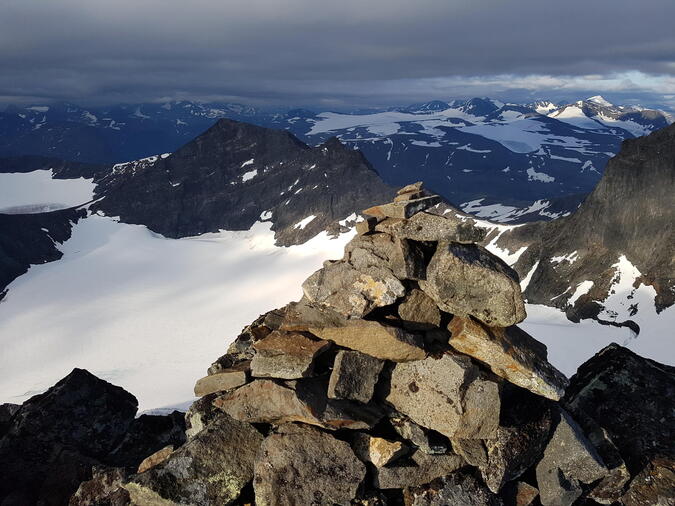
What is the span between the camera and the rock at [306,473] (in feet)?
41.1

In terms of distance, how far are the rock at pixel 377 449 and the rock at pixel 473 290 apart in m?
4.29

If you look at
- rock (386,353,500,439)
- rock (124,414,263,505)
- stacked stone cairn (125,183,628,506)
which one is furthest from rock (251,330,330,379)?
rock (386,353,500,439)

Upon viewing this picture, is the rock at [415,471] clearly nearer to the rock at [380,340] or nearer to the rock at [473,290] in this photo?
the rock at [380,340]

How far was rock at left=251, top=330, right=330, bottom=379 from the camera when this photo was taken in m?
13.7

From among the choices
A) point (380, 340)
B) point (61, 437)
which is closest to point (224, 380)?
point (380, 340)

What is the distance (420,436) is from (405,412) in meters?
0.79

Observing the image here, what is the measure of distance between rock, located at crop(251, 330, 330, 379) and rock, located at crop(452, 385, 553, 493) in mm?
4804

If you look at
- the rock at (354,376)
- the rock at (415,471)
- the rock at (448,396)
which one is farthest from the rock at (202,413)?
the rock at (448,396)

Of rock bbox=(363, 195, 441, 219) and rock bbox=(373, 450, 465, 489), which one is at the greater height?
rock bbox=(363, 195, 441, 219)

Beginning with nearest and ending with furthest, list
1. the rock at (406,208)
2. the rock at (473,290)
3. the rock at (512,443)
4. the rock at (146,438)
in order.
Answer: the rock at (512,443) < the rock at (473,290) < the rock at (406,208) < the rock at (146,438)

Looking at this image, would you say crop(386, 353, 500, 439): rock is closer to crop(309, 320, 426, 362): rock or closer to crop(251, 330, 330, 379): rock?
crop(309, 320, 426, 362): rock

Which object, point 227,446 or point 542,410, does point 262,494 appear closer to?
point 227,446

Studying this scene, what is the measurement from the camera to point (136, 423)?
75.9 feet

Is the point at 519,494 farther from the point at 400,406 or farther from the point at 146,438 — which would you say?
the point at 146,438
